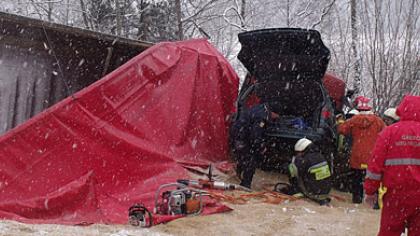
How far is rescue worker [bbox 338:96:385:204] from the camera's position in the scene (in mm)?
7482

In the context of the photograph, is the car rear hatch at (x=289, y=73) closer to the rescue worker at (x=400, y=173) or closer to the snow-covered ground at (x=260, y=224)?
the snow-covered ground at (x=260, y=224)

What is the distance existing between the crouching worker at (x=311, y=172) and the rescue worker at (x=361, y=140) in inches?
20.8

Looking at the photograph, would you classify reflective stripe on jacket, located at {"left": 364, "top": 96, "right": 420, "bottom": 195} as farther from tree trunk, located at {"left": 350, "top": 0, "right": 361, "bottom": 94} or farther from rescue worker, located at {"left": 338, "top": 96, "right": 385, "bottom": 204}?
tree trunk, located at {"left": 350, "top": 0, "right": 361, "bottom": 94}

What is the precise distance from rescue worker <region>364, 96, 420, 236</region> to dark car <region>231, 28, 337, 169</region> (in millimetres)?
3386

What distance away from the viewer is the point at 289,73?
8672 millimetres

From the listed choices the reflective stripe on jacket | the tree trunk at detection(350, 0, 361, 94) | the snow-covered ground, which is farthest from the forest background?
the reflective stripe on jacket

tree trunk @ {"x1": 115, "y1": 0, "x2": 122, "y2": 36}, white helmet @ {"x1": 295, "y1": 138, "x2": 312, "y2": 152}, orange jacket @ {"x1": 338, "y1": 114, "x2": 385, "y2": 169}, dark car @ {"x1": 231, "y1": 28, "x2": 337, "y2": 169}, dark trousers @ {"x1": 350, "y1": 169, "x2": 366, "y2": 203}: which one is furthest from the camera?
tree trunk @ {"x1": 115, "y1": 0, "x2": 122, "y2": 36}

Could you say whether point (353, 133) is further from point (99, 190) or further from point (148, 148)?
point (99, 190)

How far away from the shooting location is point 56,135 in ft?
20.7

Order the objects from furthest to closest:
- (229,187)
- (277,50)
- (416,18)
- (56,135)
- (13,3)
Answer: (13,3) → (416,18) → (277,50) → (229,187) → (56,135)

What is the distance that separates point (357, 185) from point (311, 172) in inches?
37.5

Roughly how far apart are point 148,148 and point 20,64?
2.78 metres

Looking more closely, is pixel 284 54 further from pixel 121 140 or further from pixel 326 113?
pixel 121 140

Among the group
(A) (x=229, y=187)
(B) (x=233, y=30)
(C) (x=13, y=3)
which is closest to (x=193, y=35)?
(B) (x=233, y=30)
